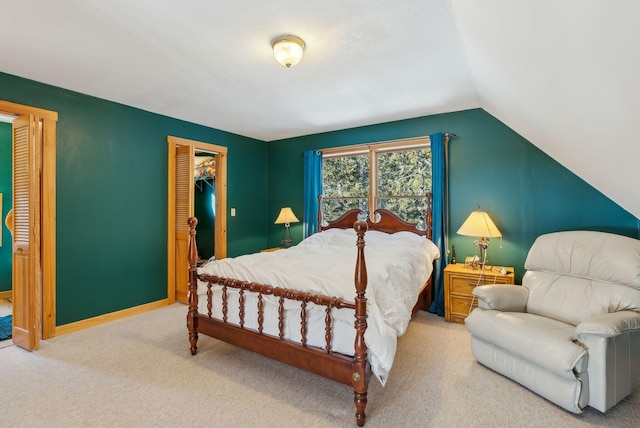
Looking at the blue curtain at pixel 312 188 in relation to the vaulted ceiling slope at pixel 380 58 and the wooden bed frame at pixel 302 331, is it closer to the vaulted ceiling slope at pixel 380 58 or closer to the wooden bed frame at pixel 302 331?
the vaulted ceiling slope at pixel 380 58

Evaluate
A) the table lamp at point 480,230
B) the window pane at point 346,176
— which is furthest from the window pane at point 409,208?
the table lamp at point 480,230

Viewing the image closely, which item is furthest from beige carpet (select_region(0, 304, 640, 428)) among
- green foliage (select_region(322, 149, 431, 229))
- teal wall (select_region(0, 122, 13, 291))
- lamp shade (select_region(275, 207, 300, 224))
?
teal wall (select_region(0, 122, 13, 291))

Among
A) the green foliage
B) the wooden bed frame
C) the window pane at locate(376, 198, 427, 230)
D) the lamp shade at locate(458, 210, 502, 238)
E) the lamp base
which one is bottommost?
the wooden bed frame

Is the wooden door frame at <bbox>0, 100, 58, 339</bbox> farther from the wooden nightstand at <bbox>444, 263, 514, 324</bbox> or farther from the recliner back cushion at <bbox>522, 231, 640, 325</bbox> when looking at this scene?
the recliner back cushion at <bbox>522, 231, 640, 325</bbox>

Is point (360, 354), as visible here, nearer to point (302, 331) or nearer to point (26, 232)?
point (302, 331)

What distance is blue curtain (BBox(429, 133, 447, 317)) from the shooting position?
157 inches

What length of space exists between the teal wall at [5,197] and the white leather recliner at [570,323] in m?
6.37

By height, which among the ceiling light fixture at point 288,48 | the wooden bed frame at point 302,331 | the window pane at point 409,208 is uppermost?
the ceiling light fixture at point 288,48

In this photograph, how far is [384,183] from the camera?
15.2 ft

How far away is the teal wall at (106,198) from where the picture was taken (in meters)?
3.33

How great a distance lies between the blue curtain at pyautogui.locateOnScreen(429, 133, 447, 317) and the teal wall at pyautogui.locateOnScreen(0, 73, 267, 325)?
3400 millimetres

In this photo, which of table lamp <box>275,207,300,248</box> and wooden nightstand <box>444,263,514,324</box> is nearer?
wooden nightstand <box>444,263,514,324</box>

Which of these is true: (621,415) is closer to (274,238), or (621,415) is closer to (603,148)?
(603,148)

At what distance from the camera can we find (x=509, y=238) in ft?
12.1
